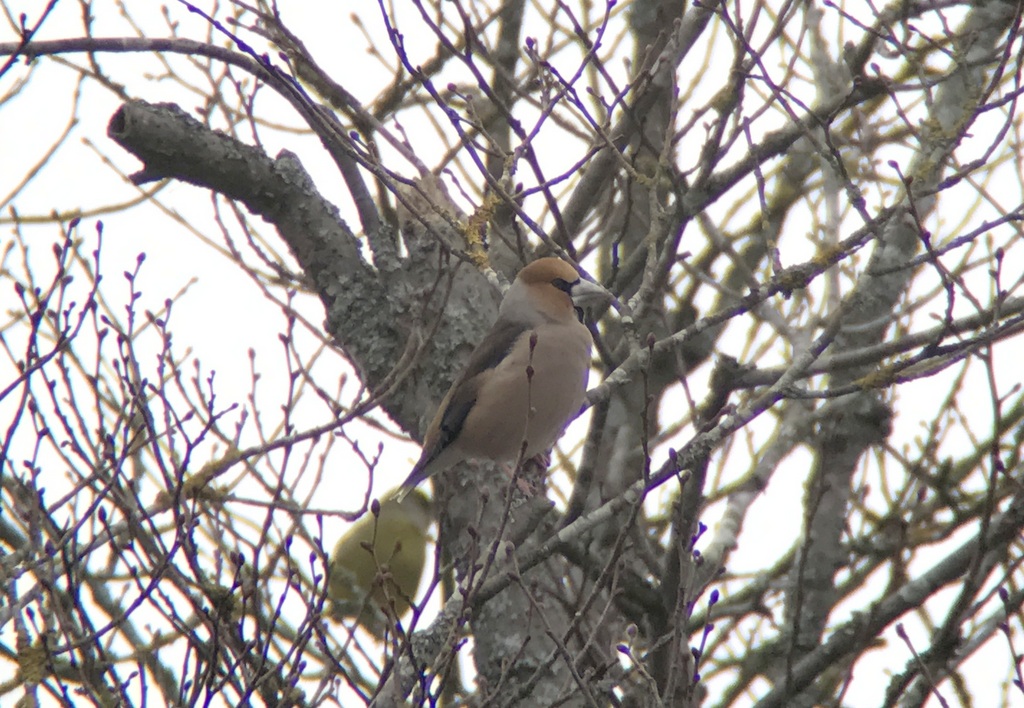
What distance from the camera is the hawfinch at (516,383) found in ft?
17.6

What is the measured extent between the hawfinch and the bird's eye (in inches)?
1.6

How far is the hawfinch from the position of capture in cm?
536

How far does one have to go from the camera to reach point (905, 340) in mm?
4109

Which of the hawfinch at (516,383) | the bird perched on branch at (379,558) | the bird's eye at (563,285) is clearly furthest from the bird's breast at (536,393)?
the bird perched on branch at (379,558)

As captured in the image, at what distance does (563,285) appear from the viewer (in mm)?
5934

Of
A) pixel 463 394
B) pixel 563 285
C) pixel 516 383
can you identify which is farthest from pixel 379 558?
pixel 563 285

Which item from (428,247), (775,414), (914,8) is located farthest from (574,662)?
(775,414)

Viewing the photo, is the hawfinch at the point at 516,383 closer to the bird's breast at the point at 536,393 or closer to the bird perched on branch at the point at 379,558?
the bird's breast at the point at 536,393

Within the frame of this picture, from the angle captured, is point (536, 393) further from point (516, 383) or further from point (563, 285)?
point (563, 285)

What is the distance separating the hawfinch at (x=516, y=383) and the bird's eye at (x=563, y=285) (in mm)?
40

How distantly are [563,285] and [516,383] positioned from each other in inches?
24.3

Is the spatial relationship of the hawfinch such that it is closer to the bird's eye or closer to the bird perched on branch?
the bird's eye

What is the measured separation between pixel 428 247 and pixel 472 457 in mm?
992

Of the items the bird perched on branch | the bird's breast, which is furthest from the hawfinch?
the bird perched on branch
